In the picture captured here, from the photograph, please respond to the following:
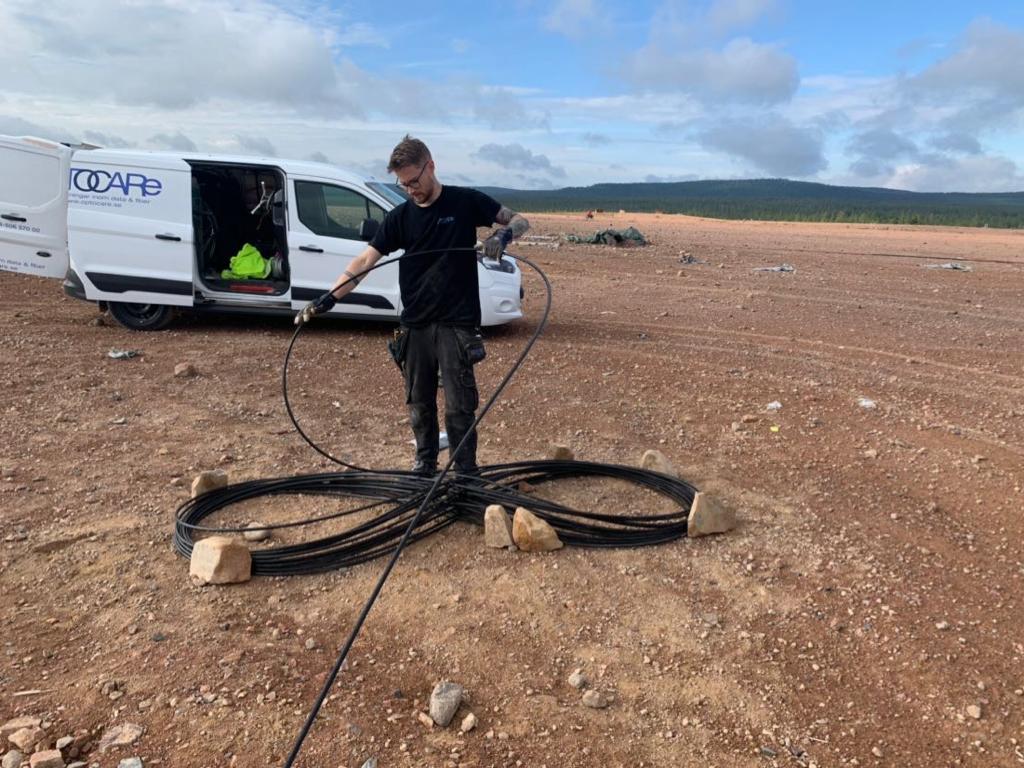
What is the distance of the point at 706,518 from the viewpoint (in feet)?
13.0

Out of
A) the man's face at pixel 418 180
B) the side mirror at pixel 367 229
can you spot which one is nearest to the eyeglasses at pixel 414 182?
the man's face at pixel 418 180

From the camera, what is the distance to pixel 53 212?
8.04 metres

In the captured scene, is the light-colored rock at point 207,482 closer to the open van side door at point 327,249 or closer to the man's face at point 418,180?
the man's face at point 418,180

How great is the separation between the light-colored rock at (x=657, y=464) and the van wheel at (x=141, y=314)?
20.0 feet

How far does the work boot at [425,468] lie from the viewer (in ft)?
14.8

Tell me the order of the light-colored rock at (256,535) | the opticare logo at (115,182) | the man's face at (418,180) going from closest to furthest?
the man's face at (418,180), the light-colored rock at (256,535), the opticare logo at (115,182)

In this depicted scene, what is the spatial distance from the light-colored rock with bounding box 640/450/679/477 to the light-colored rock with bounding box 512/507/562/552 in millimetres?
1101

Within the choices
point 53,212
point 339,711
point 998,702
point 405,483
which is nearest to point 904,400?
point 998,702

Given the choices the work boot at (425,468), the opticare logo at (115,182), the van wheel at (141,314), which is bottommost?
the work boot at (425,468)

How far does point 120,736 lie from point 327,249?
20.4 feet

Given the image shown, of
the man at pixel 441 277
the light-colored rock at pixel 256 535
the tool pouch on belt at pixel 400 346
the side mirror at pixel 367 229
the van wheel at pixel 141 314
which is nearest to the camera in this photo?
the light-colored rock at pixel 256 535

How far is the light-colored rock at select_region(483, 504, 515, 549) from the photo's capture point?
3859 mm

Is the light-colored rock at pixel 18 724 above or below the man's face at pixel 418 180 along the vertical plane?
below

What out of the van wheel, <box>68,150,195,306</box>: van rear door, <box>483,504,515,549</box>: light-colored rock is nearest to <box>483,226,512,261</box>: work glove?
<box>483,504,515,549</box>: light-colored rock
